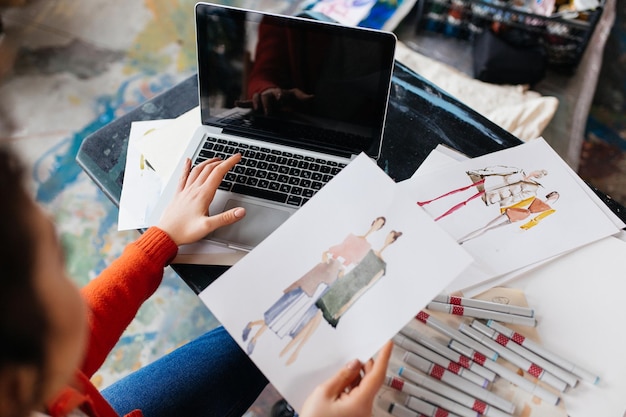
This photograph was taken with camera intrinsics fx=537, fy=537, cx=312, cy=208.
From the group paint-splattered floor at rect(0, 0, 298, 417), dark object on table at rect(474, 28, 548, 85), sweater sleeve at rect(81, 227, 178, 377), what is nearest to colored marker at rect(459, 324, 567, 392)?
sweater sleeve at rect(81, 227, 178, 377)

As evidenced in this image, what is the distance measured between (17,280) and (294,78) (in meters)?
0.50

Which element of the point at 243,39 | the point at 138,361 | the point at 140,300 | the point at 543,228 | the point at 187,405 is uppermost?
the point at 243,39

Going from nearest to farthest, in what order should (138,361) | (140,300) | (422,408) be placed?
1. (422,408)
2. (140,300)
3. (138,361)

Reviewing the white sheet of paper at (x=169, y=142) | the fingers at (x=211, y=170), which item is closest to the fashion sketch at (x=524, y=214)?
the fingers at (x=211, y=170)

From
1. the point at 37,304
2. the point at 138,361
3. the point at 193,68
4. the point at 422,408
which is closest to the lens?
the point at 37,304

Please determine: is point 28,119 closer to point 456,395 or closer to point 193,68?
point 193,68

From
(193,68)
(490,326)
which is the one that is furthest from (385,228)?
(193,68)

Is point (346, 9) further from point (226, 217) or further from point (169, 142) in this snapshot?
point (226, 217)

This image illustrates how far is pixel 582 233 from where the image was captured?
0.69 meters

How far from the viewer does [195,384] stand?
73 cm

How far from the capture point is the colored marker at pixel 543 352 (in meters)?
0.60

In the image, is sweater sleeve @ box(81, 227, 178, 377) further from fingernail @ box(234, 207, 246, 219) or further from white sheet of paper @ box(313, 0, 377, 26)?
white sheet of paper @ box(313, 0, 377, 26)

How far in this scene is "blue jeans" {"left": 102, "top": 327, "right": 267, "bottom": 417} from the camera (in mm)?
714

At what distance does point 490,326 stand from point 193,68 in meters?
1.38
